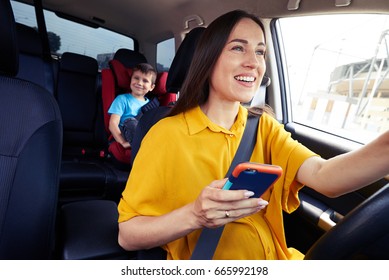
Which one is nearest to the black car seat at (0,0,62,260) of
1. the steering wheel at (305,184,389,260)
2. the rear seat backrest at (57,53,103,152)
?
the steering wheel at (305,184,389,260)

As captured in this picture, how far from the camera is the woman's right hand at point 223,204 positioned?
1.94 ft

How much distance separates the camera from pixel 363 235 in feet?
1.49

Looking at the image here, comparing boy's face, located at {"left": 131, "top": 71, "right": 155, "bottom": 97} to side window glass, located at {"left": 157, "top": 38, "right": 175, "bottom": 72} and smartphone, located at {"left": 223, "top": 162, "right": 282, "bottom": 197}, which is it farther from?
smartphone, located at {"left": 223, "top": 162, "right": 282, "bottom": 197}

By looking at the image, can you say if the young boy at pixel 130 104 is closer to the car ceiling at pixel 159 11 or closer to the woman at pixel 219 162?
the car ceiling at pixel 159 11

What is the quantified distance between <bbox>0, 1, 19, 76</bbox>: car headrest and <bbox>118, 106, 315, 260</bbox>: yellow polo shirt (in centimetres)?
46

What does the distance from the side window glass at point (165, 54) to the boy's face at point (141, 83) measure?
620mm

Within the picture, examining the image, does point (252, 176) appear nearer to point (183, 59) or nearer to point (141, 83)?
point (183, 59)

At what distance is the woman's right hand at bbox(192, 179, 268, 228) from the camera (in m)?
0.59

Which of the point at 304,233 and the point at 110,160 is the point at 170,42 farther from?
the point at 304,233

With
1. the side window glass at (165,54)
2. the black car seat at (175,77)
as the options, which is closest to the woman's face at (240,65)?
the black car seat at (175,77)

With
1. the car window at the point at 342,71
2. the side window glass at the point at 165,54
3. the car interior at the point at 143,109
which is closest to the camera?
the car interior at the point at 143,109

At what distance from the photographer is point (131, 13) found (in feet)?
9.07

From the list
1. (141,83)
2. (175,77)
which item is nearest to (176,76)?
(175,77)
